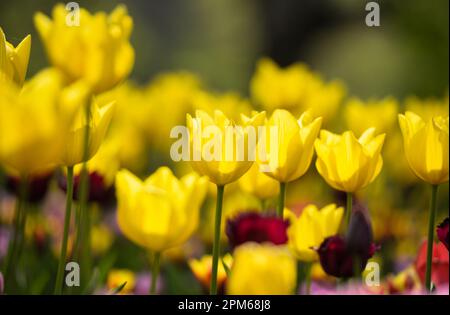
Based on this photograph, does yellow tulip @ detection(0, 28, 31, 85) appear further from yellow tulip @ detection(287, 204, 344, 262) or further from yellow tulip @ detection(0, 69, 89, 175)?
yellow tulip @ detection(287, 204, 344, 262)

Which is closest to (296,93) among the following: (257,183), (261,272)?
(257,183)

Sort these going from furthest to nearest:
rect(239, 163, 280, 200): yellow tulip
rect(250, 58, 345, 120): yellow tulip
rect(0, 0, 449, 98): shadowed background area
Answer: rect(0, 0, 449, 98): shadowed background area, rect(250, 58, 345, 120): yellow tulip, rect(239, 163, 280, 200): yellow tulip

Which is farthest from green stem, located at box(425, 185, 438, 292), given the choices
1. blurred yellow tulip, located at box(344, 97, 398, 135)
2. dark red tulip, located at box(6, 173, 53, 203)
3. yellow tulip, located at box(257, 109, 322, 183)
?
blurred yellow tulip, located at box(344, 97, 398, 135)

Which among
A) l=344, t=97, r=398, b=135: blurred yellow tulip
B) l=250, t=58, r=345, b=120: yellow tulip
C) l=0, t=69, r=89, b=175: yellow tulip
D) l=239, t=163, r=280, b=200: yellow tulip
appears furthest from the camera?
l=250, t=58, r=345, b=120: yellow tulip

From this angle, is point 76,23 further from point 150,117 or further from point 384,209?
point 150,117

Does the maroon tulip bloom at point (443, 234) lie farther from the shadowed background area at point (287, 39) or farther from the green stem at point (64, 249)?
the shadowed background area at point (287, 39)

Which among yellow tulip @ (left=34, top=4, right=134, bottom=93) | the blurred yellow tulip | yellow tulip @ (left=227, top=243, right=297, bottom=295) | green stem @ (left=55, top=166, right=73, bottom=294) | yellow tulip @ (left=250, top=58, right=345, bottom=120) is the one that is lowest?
yellow tulip @ (left=227, top=243, right=297, bottom=295)
